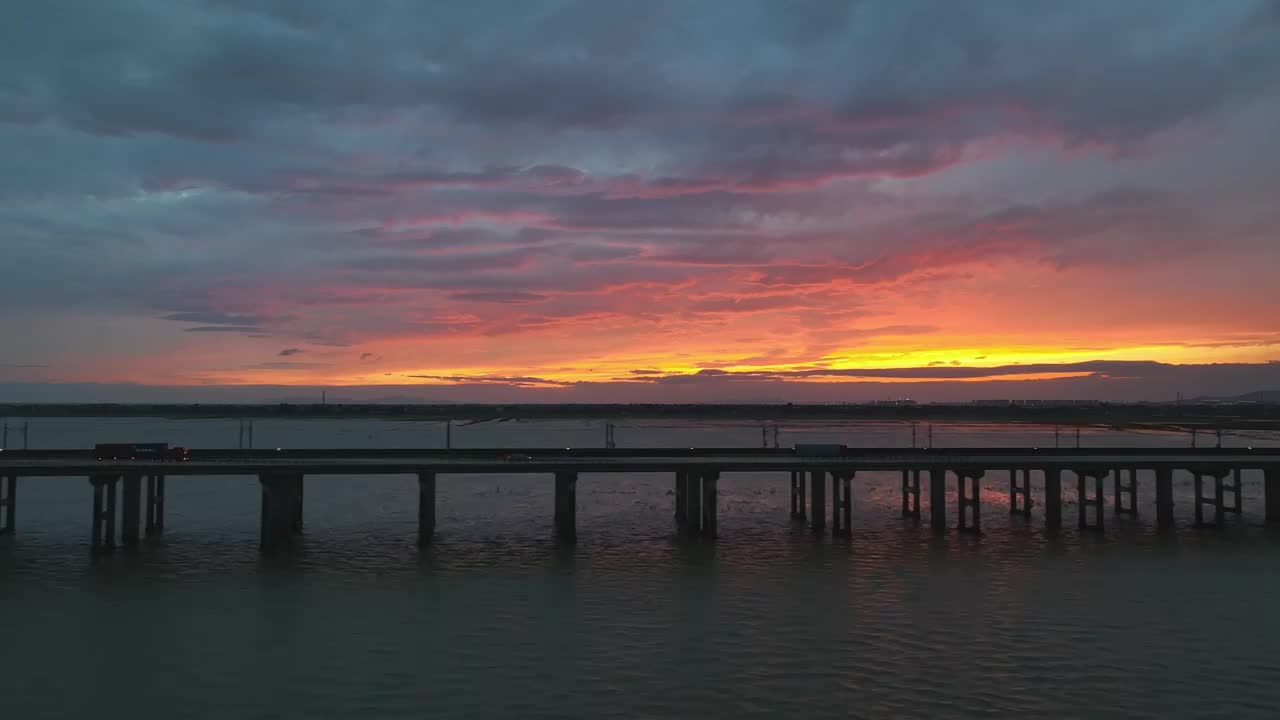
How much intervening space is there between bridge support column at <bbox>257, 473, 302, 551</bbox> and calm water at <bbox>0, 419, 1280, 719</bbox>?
50.5 inches

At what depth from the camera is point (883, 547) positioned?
46562mm

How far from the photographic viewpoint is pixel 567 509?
4825 cm

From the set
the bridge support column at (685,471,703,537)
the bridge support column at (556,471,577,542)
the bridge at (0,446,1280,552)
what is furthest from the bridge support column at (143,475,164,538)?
the bridge support column at (685,471,703,537)

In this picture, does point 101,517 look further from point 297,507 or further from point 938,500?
point 938,500

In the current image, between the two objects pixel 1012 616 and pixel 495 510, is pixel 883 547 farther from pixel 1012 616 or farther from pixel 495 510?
pixel 495 510

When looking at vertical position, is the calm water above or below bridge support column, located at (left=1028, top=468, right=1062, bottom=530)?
below

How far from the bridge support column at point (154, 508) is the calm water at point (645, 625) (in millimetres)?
1626

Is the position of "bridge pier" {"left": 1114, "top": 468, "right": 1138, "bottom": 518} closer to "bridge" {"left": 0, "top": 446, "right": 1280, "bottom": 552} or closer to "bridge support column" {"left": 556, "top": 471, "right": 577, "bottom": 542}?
"bridge" {"left": 0, "top": 446, "right": 1280, "bottom": 552}

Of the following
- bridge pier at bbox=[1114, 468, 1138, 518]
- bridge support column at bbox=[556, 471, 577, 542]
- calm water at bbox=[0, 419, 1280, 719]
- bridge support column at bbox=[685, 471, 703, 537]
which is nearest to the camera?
calm water at bbox=[0, 419, 1280, 719]

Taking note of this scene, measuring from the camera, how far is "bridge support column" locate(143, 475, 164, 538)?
50.7 meters

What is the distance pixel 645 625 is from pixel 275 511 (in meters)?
24.8

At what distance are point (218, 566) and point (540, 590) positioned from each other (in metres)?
16.9

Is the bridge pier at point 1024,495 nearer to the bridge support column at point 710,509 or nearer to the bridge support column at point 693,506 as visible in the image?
the bridge support column at point 710,509

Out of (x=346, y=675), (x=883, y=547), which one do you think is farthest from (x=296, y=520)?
(x=883, y=547)
